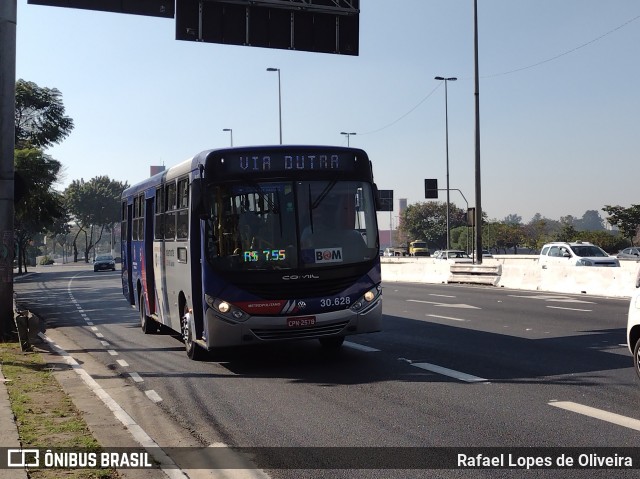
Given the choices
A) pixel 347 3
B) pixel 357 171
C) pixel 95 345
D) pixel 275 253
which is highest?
pixel 347 3

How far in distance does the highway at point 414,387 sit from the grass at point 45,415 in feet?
3.38

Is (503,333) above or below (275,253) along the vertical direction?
below

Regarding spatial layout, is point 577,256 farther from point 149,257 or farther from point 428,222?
point 428,222

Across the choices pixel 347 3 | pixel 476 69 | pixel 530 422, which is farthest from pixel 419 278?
pixel 530 422

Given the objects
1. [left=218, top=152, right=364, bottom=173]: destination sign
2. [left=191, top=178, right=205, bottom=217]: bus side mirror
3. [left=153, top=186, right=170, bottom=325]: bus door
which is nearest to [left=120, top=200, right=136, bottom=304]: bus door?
[left=153, top=186, right=170, bottom=325]: bus door

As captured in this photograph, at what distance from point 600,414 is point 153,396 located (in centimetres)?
521

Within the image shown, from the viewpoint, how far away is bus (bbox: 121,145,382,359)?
10320 millimetres

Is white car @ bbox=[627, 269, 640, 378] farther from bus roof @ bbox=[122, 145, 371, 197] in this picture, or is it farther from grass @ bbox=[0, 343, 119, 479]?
grass @ bbox=[0, 343, 119, 479]

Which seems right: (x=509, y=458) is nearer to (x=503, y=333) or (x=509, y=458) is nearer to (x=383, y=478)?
(x=383, y=478)

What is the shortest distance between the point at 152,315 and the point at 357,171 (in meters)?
6.59

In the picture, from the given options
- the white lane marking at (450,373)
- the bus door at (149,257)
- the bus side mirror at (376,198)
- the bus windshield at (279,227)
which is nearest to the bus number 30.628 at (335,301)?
the bus windshield at (279,227)

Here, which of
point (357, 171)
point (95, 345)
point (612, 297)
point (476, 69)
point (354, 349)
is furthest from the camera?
point (476, 69)

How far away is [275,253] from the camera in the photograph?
1045 cm

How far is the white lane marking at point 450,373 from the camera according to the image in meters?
9.33
